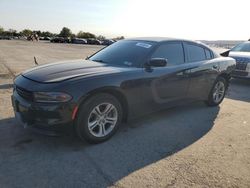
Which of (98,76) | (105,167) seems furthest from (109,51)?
(105,167)

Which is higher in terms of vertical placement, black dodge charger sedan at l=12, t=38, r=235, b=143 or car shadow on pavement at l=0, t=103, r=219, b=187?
black dodge charger sedan at l=12, t=38, r=235, b=143

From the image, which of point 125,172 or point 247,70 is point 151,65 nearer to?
point 125,172

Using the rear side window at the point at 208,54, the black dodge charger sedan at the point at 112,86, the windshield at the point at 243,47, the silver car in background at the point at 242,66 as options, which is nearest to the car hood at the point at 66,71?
the black dodge charger sedan at the point at 112,86

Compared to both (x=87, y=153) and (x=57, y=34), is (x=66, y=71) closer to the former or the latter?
(x=87, y=153)

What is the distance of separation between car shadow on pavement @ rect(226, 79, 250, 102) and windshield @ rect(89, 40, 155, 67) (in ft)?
12.3

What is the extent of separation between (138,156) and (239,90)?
5.98 metres

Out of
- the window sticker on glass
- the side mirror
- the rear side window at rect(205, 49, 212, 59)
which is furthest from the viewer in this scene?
the rear side window at rect(205, 49, 212, 59)

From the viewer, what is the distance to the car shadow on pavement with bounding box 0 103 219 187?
3240mm

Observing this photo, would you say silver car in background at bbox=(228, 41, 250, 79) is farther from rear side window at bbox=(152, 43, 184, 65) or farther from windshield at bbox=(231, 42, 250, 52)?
rear side window at bbox=(152, 43, 184, 65)

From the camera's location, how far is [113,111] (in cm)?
432

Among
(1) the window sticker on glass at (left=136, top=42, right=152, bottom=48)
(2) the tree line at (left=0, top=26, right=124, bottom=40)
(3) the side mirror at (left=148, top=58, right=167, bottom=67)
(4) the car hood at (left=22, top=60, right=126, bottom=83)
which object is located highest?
(1) the window sticker on glass at (left=136, top=42, right=152, bottom=48)

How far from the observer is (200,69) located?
5.77 metres

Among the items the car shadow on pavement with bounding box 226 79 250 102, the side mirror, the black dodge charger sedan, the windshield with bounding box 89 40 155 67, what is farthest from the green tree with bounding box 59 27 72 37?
the side mirror

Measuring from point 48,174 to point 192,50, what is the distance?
12.6 feet
